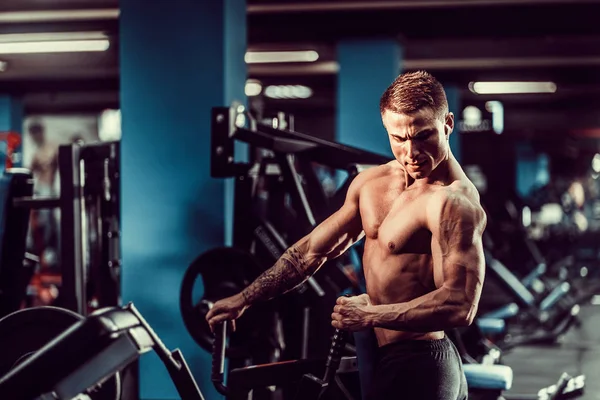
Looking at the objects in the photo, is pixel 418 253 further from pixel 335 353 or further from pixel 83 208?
pixel 83 208

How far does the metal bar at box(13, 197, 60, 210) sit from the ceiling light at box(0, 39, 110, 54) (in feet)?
19.3

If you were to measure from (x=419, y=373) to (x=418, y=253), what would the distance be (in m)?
0.31

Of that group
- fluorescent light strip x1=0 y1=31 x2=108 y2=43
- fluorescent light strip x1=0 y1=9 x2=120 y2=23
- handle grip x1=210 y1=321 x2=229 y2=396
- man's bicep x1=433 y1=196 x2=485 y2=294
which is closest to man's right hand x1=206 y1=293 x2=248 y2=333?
handle grip x1=210 y1=321 x2=229 y2=396

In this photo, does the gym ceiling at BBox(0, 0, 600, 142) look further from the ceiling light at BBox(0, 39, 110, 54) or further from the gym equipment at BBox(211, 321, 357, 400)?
the gym equipment at BBox(211, 321, 357, 400)

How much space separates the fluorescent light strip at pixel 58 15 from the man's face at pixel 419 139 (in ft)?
20.2

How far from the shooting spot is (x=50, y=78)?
12367 millimetres

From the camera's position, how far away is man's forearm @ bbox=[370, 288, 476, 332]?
2006 millimetres

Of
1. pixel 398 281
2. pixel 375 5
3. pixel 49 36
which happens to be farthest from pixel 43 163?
pixel 398 281

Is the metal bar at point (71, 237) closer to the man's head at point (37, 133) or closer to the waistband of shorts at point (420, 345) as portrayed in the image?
the waistband of shorts at point (420, 345)

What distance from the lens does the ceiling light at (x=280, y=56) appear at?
1023cm

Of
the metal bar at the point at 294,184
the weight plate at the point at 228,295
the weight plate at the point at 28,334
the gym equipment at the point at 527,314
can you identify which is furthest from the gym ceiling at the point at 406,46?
the gym equipment at the point at 527,314

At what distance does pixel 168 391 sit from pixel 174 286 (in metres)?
0.52

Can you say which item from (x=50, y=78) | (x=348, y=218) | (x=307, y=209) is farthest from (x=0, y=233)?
(x=50, y=78)

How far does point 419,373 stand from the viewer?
2154 mm
